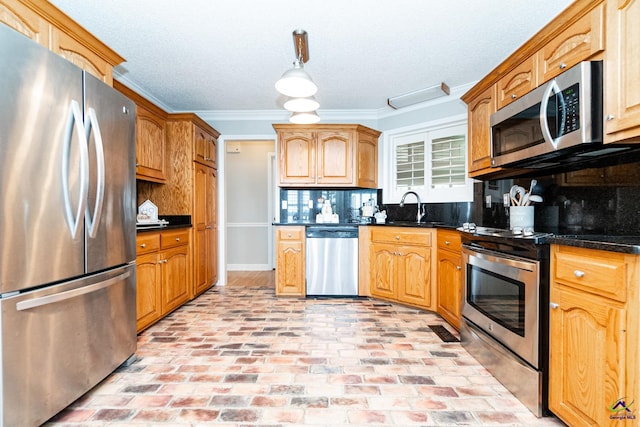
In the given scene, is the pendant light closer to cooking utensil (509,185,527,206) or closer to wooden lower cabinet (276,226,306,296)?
wooden lower cabinet (276,226,306,296)

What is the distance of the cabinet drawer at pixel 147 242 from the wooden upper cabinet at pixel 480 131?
109 inches

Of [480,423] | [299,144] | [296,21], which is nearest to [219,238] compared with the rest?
[299,144]

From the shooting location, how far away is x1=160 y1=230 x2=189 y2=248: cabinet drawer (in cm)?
288

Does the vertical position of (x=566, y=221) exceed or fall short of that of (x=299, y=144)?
it falls short

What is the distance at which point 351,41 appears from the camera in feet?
8.20

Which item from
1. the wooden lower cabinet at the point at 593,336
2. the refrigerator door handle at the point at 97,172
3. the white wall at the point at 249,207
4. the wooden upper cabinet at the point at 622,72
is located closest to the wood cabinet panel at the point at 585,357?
the wooden lower cabinet at the point at 593,336

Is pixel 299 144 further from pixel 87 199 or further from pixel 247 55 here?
pixel 87 199

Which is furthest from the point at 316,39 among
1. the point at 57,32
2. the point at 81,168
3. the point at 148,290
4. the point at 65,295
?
the point at 148,290

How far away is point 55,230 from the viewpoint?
4.67ft

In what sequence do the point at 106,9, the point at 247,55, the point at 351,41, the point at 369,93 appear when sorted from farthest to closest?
1. the point at 369,93
2. the point at 247,55
3. the point at 351,41
4. the point at 106,9

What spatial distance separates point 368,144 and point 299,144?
90 cm

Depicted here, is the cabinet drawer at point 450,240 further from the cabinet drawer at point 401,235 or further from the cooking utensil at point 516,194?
the cooking utensil at point 516,194

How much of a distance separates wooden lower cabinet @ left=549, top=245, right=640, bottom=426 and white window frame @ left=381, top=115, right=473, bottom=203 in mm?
2052

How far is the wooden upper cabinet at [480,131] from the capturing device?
2466 mm
